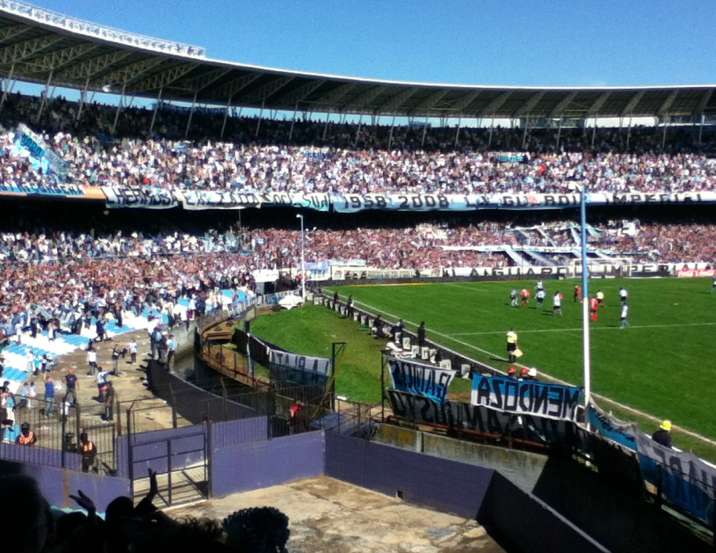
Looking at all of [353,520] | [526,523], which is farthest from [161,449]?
[526,523]

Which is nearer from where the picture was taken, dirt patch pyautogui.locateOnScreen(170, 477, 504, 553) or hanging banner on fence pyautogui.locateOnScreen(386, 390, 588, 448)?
dirt patch pyautogui.locateOnScreen(170, 477, 504, 553)

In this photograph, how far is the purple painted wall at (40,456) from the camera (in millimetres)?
14844

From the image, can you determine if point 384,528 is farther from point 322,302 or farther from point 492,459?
point 322,302

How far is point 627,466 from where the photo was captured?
1290 centimetres

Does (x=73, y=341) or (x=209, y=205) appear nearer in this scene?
(x=73, y=341)

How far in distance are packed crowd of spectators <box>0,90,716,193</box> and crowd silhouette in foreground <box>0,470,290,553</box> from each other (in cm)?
4772

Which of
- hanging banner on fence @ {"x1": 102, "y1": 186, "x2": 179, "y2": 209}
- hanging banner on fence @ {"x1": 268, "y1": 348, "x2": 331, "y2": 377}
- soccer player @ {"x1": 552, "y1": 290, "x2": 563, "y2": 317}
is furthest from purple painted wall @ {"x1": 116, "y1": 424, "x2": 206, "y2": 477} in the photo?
hanging banner on fence @ {"x1": 102, "y1": 186, "x2": 179, "y2": 209}

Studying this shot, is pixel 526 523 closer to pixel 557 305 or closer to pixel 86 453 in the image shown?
pixel 86 453

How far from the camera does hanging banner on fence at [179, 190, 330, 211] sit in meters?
55.8

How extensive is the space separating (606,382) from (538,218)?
49413 mm

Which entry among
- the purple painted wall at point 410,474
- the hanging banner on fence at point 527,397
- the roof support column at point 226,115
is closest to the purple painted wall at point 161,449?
the purple painted wall at point 410,474

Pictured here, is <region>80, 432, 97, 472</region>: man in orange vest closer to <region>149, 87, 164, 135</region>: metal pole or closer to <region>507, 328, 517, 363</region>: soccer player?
<region>507, 328, 517, 363</region>: soccer player

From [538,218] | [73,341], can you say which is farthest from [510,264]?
[73,341]

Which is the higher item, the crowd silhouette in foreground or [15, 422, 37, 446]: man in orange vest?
the crowd silhouette in foreground
